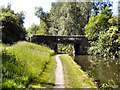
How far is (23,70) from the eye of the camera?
7.29 metres

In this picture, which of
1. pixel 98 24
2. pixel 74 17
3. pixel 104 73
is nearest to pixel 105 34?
pixel 98 24

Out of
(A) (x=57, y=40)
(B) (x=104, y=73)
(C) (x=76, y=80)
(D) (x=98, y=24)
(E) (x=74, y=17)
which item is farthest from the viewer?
(E) (x=74, y=17)

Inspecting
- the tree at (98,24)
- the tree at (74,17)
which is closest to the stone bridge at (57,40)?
the tree at (98,24)

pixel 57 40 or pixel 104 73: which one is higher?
pixel 57 40

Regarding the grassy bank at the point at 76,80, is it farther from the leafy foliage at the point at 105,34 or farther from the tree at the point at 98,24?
the tree at the point at 98,24

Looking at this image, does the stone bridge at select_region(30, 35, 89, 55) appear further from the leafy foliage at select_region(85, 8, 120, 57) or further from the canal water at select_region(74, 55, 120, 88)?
the canal water at select_region(74, 55, 120, 88)

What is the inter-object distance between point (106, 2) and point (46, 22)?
24.8m

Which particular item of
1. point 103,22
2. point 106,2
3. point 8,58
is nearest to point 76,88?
point 8,58

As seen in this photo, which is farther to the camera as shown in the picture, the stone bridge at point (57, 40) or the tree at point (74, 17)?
the tree at point (74, 17)

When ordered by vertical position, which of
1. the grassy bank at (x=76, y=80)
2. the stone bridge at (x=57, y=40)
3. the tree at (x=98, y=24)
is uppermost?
the tree at (x=98, y=24)

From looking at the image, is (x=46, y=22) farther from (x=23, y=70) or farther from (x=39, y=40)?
(x=23, y=70)

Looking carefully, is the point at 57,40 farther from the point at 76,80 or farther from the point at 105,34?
the point at 76,80

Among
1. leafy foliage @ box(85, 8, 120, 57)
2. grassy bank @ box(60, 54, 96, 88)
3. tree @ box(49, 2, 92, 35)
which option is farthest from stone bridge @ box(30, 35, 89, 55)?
grassy bank @ box(60, 54, 96, 88)

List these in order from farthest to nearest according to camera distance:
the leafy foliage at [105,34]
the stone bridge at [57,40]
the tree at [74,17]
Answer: the tree at [74,17]
the stone bridge at [57,40]
the leafy foliage at [105,34]
